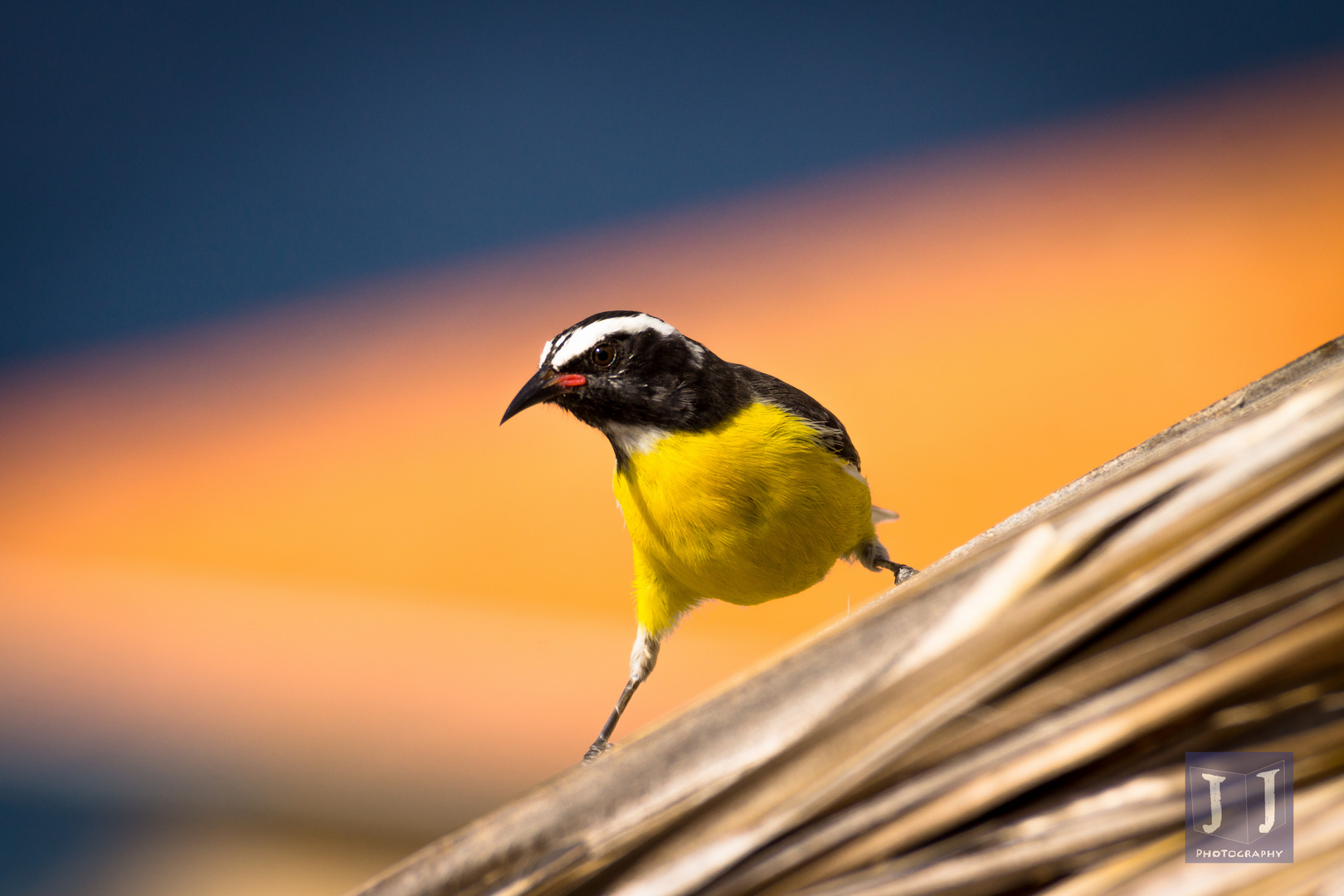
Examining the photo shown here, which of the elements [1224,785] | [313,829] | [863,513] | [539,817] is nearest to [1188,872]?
[1224,785]

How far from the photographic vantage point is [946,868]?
32 centimetres

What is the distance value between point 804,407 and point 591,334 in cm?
49

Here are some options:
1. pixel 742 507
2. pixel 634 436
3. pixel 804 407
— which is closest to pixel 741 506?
pixel 742 507

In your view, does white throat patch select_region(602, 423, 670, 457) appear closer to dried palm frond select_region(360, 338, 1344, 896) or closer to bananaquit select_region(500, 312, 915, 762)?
bananaquit select_region(500, 312, 915, 762)

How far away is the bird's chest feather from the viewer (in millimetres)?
1438

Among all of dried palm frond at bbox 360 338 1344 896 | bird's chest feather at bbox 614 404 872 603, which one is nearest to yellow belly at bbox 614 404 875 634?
bird's chest feather at bbox 614 404 872 603

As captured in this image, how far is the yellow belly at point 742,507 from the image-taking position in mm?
1438

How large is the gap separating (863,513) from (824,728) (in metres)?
1.35

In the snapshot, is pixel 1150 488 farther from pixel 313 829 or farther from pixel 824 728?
pixel 313 829

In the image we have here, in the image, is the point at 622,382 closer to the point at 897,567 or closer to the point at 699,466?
the point at 699,466

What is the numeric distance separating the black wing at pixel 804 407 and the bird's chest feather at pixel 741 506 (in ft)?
0.23

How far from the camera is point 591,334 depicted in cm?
150

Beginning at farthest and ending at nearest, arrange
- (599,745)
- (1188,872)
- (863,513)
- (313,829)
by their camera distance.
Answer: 1. (313,829)
2. (599,745)
3. (863,513)
4. (1188,872)

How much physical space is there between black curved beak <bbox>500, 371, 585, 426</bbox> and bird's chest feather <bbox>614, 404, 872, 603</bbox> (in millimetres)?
186
